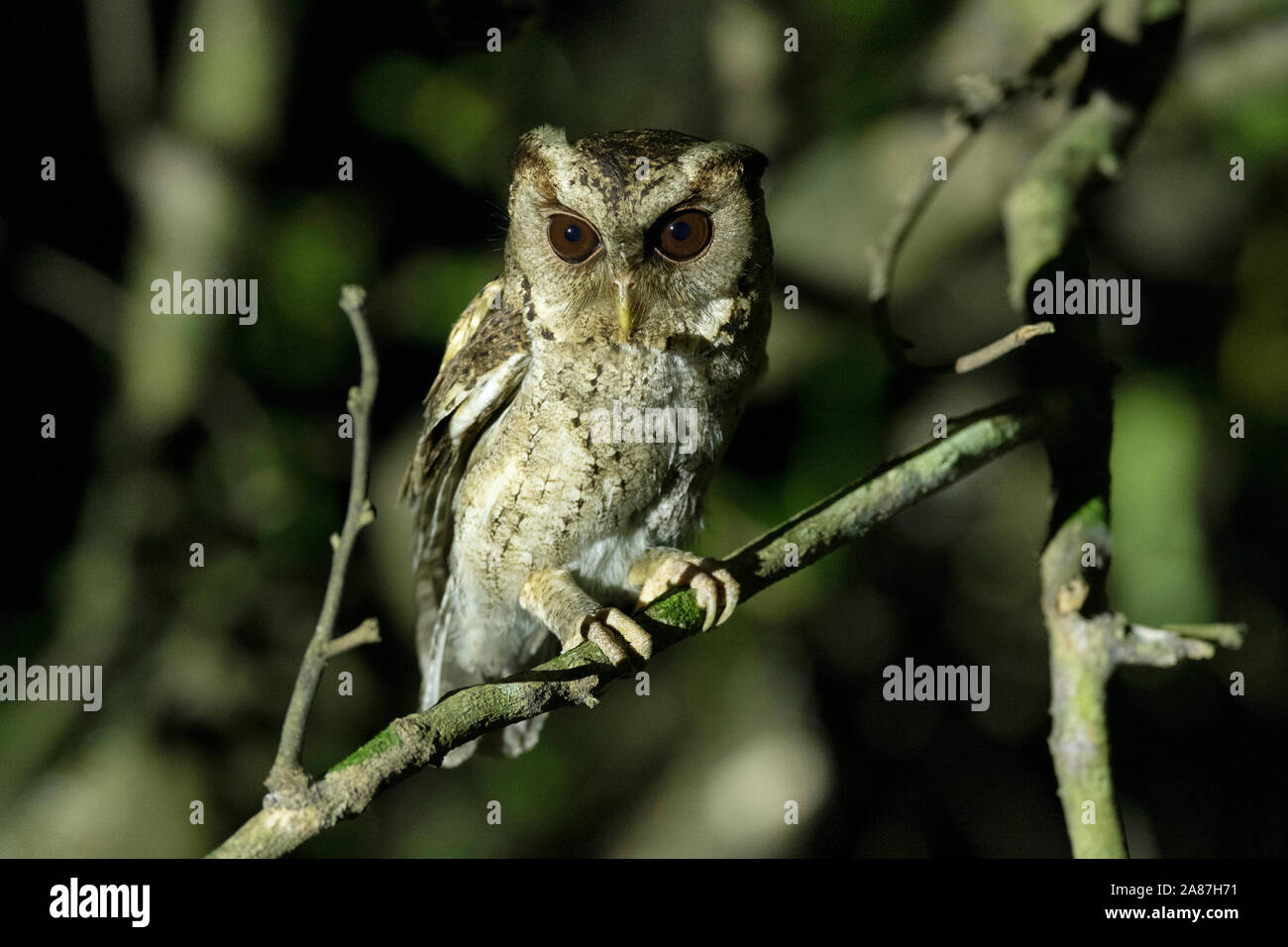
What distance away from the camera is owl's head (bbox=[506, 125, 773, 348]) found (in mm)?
1598

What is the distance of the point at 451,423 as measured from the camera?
2.10m

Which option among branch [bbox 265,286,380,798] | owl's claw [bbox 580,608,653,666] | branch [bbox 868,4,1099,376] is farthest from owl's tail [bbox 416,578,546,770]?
branch [bbox 868,4,1099,376]

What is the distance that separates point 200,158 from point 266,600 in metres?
1.51

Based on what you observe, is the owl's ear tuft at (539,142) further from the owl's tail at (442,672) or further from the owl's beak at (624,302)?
the owl's tail at (442,672)

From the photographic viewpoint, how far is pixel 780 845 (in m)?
3.19

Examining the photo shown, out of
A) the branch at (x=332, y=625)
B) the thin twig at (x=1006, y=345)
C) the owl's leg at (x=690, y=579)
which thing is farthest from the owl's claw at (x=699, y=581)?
the branch at (x=332, y=625)

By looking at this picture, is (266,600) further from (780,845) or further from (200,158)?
(780,845)

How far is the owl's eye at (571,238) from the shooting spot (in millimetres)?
1688

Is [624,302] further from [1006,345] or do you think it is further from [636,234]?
[1006,345]

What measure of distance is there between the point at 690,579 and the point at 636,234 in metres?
0.66

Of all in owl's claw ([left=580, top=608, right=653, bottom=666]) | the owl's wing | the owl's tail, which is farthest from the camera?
the owl's tail

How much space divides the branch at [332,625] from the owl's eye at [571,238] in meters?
0.44

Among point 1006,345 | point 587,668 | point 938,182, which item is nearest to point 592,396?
point 587,668

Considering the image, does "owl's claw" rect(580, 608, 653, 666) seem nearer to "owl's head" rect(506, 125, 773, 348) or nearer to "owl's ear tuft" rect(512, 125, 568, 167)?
"owl's head" rect(506, 125, 773, 348)
